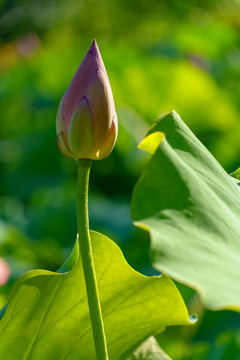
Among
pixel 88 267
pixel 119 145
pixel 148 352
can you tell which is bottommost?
pixel 119 145

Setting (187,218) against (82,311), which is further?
(82,311)

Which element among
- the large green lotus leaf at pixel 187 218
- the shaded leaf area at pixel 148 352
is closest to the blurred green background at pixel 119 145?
the shaded leaf area at pixel 148 352

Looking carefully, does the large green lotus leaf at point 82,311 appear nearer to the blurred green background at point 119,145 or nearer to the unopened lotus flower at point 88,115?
the unopened lotus flower at point 88,115

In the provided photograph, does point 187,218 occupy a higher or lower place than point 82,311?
higher

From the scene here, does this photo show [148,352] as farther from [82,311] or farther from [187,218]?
[187,218]

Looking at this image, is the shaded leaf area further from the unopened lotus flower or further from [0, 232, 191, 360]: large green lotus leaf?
the unopened lotus flower

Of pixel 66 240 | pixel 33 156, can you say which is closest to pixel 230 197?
pixel 66 240

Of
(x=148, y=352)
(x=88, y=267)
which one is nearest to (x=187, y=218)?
(x=88, y=267)

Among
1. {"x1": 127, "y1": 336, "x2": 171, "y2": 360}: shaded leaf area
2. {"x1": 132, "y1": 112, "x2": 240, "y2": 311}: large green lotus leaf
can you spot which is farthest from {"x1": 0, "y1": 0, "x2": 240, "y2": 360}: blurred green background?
{"x1": 132, "y1": 112, "x2": 240, "y2": 311}: large green lotus leaf
